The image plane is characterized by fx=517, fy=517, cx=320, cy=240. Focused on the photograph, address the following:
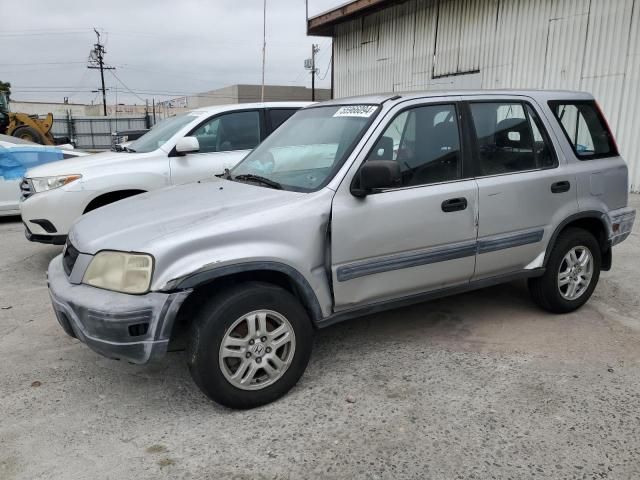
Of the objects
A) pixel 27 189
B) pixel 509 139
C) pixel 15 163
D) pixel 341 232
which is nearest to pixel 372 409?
pixel 341 232

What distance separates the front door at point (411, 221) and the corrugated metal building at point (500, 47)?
8543mm

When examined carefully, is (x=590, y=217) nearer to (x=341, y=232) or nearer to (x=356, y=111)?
(x=356, y=111)

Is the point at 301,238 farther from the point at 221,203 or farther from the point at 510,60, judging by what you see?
the point at 510,60

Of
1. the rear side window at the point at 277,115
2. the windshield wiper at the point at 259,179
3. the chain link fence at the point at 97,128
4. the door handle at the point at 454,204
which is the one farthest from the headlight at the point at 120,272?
the chain link fence at the point at 97,128

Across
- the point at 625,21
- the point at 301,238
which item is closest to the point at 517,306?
the point at 301,238

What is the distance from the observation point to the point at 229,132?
245 inches

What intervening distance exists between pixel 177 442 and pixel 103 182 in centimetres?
358

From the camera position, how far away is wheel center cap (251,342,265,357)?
2863 mm

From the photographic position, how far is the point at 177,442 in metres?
2.68

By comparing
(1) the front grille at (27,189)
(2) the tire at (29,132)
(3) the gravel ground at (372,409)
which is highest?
(2) the tire at (29,132)

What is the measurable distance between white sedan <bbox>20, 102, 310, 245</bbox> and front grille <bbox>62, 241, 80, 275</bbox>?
2298mm

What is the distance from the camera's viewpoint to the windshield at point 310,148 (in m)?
3.27

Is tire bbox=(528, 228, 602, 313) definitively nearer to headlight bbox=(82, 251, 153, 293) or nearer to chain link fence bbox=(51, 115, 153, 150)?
headlight bbox=(82, 251, 153, 293)

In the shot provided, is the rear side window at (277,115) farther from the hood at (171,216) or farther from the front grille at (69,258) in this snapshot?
the front grille at (69,258)
